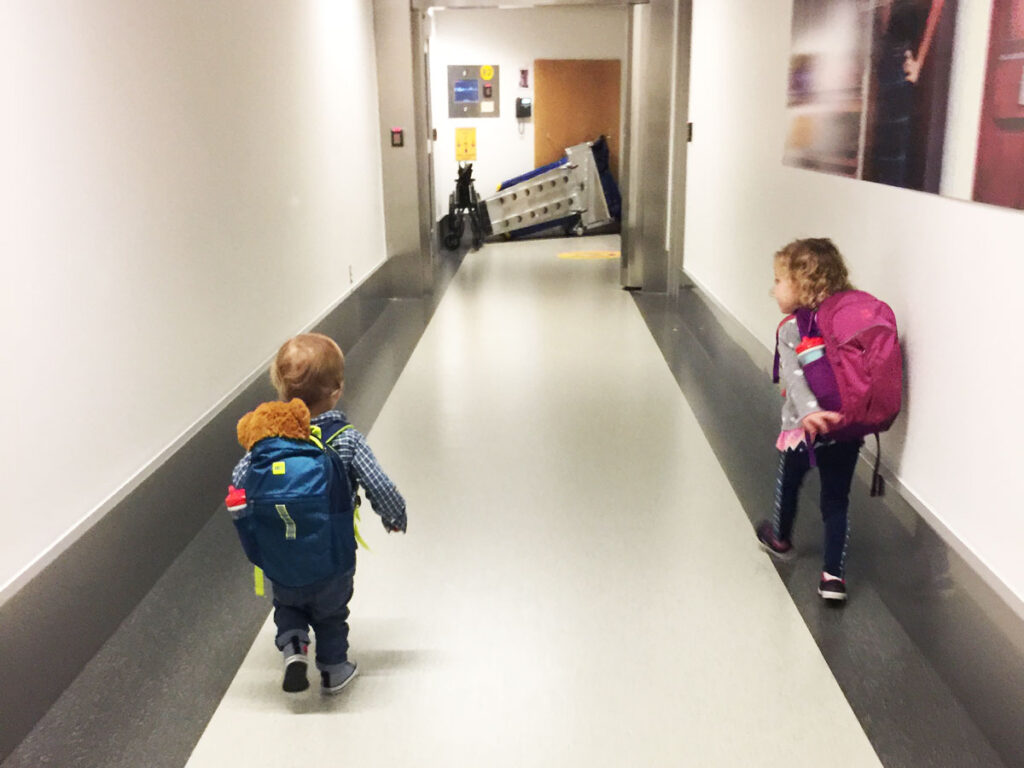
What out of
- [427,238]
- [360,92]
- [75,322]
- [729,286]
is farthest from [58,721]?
[427,238]

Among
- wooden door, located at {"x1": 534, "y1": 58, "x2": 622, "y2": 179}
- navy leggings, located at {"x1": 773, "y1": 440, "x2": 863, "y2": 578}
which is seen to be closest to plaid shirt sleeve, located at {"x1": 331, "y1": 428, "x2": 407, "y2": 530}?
navy leggings, located at {"x1": 773, "y1": 440, "x2": 863, "y2": 578}

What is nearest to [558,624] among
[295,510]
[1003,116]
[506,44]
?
[295,510]

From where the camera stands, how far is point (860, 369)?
2.26 meters

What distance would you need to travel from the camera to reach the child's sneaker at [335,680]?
6.98 ft

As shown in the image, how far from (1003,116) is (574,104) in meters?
9.56

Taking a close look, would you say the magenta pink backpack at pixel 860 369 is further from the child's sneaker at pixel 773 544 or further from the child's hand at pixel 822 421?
the child's sneaker at pixel 773 544

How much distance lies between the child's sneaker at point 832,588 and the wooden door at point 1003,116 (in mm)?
1066

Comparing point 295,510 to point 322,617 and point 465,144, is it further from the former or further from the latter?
point 465,144

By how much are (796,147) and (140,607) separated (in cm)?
291

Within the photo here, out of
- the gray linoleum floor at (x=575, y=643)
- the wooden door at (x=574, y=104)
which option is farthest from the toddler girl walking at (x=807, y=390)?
the wooden door at (x=574, y=104)

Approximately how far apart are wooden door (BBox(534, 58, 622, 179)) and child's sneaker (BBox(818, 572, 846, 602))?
9.24m

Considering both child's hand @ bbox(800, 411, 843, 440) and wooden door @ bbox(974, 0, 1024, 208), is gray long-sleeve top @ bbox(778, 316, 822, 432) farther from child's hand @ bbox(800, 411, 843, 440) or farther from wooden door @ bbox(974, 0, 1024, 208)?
wooden door @ bbox(974, 0, 1024, 208)

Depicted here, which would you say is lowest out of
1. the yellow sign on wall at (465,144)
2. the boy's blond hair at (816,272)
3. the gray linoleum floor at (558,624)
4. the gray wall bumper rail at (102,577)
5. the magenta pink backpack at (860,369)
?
the gray linoleum floor at (558,624)

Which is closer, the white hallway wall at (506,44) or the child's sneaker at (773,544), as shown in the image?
the child's sneaker at (773,544)
